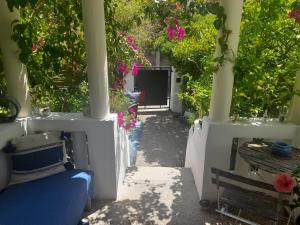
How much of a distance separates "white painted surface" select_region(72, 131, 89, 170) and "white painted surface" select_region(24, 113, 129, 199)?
7 centimetres

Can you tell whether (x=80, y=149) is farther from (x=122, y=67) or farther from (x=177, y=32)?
(x=177, y=32)

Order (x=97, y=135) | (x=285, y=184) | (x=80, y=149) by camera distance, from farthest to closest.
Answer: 1. (x=80, y=149)
2. (x=97, y=135)
3. (x=285, y=184)

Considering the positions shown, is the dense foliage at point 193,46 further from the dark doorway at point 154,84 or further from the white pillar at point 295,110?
the dark doorway at point 154,84

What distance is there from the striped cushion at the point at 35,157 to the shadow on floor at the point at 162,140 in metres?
2.33

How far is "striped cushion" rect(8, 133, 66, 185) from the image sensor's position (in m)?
2.42

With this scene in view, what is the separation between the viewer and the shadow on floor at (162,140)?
4938 millimetres

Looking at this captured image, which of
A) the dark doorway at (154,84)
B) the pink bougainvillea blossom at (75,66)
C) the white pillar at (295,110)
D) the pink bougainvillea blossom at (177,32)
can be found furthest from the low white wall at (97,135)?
the dark doorway at (154,84)

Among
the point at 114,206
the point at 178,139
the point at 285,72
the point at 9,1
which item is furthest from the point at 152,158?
the point at 9,1

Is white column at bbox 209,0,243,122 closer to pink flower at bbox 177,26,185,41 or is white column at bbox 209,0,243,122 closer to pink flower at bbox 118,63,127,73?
pink flower at bbox 177,26,185,41

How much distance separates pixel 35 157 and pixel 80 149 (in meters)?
0.47

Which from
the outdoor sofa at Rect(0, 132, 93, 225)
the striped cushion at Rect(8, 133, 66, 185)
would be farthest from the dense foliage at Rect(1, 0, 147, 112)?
the outdoor sofa at Rect(0, 132, 93, 225)

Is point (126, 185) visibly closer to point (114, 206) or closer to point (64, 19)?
point (114, 206)

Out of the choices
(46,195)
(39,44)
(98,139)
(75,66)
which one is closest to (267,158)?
(98,139)

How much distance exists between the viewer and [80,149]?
279 cm
